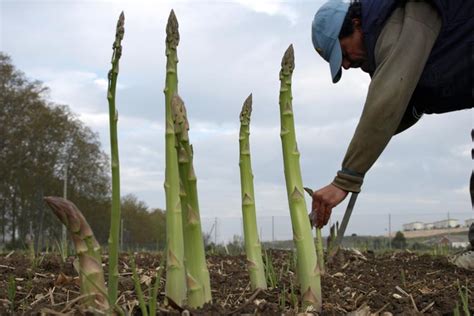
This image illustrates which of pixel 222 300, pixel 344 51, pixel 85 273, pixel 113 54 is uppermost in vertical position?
pixel 344 51

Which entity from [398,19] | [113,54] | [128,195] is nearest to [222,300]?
[113,54]

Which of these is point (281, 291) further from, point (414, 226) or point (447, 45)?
point (414, 226)

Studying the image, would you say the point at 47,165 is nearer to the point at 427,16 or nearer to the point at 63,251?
the point at 63,251

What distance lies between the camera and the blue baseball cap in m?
3.16

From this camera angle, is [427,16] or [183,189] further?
[427,16]

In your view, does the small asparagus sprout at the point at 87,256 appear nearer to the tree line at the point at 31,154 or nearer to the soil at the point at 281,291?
the soil at the point at 281,291

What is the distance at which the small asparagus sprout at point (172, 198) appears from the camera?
6.88 ft

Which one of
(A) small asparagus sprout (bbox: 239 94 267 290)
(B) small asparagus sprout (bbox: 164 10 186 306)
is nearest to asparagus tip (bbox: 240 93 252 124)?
(A) small asparagus sprout (bbox: 239 94 267 290)

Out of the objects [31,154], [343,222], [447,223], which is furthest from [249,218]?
[447,223]

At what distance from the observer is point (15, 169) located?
2603cm

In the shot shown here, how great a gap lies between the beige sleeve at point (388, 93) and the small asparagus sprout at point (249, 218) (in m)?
0.51

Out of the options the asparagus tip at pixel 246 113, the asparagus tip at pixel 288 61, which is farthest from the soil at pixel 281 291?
the asparagus tip at pixel 288 61

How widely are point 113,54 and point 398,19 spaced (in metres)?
1.65

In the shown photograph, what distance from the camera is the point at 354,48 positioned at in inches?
128
